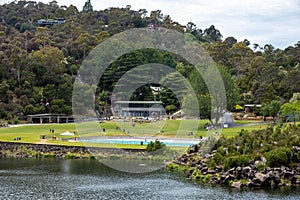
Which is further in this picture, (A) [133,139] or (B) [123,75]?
(B) [123,75]

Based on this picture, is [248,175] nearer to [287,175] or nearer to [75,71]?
[287,175]

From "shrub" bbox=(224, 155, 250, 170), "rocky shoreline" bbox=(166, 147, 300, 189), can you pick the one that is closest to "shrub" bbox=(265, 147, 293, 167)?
"rocky shoreline" bbox=(166, 147, 300, 189)

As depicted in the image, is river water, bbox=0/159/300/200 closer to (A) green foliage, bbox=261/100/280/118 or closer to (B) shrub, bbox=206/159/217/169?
(B) shrub, bbox=206/159/217/169

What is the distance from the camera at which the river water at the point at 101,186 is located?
34.1 meters

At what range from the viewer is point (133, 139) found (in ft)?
193

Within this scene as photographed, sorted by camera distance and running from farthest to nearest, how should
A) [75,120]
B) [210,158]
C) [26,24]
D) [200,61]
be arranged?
[26,24], [200,61], [75,120], [210,158]

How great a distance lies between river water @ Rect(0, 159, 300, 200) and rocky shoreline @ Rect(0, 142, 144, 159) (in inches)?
196

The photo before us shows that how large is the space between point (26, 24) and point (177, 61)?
50.6 metres

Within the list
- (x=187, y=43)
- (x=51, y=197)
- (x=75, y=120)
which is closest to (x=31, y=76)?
(x=75, y=120)

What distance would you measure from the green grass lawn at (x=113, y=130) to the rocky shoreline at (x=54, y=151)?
1.34 meters

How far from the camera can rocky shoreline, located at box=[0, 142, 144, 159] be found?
52438 millimetres

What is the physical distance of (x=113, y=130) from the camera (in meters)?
67.8

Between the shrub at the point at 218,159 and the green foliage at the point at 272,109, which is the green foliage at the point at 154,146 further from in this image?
the green foliage at the point at 272,109

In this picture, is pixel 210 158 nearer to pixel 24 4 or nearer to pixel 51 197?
pixel 51 197
